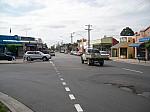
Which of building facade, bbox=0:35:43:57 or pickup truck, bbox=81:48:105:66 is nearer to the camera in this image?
pickup truck, bbox=81:48:105:66

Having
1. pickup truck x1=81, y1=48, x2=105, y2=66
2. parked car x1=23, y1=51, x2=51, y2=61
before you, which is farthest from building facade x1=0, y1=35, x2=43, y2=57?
pickup truck x1=81, y1=48, x2=105, y2=66

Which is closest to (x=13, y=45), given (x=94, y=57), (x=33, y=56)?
(x=33, y=56)

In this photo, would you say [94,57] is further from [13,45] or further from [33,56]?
[13,45]

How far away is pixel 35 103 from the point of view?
10656 millimetres

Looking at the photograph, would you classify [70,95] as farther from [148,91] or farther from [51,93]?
[148,91]

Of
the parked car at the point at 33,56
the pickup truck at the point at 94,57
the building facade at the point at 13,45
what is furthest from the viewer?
the building facade at the point at 13,45

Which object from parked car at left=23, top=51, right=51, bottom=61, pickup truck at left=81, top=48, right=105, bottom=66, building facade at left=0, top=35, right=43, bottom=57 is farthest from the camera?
building facade at left=0, top=35, right=43, bottom=57

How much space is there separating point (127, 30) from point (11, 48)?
86909 millimetres

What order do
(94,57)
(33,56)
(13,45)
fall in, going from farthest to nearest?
(13,45)
(33,56)
(94,57)

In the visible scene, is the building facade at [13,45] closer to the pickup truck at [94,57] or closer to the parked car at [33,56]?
the parked car at [33,56]

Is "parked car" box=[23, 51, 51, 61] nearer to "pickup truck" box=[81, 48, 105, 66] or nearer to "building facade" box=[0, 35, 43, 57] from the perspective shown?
"pickup truck" box=[81, 48, 105, 66]

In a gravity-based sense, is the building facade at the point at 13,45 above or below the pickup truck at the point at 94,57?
above

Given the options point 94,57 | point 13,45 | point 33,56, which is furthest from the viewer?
point 13,45

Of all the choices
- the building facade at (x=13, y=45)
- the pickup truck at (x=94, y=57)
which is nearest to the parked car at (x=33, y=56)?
the pickup truck at (x=94, y=57)
